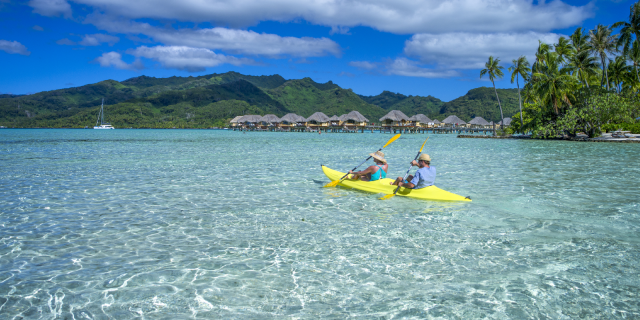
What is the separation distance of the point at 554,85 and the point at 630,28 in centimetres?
810

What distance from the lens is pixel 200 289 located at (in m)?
4.19

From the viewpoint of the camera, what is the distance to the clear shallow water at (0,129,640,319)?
151 inches

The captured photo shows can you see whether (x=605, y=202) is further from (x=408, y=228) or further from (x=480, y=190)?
(x=408, y=228)

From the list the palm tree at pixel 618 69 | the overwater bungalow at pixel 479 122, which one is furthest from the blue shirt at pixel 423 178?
the overwater bungalow at pixel 479 122

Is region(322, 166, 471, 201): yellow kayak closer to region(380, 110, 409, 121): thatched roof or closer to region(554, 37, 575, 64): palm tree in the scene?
region(554, 37, 575, 64): palm tree

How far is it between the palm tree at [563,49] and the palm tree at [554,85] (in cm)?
103

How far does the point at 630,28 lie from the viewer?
36938 millimetres

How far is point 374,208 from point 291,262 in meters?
3.45

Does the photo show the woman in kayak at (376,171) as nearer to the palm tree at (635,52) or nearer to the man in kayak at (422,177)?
the man in kayak at (422,177)

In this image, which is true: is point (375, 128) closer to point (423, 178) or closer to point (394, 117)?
point (394, 117)

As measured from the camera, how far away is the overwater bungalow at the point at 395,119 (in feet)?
254

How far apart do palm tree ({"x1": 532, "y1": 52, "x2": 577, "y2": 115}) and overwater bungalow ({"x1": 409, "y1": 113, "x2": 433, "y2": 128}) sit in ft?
124

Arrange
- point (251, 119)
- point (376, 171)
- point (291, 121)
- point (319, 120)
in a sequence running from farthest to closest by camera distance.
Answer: point (251, 119) < point (291, 121) < point (319, 120) < point (376, 171)

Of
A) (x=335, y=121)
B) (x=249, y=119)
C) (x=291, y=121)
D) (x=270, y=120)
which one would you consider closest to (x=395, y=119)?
(x=335, y=121)
